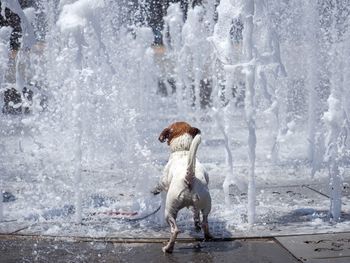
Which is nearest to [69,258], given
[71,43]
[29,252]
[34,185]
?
[29,252]

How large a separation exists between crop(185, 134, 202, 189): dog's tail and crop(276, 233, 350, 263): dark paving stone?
40.2 inches

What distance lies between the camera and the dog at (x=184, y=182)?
5219 mm

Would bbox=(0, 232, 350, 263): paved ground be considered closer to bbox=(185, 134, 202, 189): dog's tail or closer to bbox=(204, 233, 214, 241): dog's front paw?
bbox=(204, 233, 214, 241): dog's front paw

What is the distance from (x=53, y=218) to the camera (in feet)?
21.5

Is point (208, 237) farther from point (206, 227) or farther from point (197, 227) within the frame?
point (197, 227)

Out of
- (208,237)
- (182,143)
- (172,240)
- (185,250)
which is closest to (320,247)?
(208,237)

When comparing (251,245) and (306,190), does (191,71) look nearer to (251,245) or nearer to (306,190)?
(306,190)

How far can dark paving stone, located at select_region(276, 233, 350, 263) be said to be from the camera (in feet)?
16.4

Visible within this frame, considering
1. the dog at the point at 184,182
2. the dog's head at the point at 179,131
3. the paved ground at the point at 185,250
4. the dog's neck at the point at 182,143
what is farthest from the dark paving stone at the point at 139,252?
the dog's head at the point at 179,131

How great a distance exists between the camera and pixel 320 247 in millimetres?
5309

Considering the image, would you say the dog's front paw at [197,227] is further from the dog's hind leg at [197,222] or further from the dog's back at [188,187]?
the dog's back at [188,187]

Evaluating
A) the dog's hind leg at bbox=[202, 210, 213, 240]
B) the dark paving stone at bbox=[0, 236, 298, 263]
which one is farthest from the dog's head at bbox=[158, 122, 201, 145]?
the dark paving stone at bbox=[0, 236, 298, 263]

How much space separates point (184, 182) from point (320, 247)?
1.31m

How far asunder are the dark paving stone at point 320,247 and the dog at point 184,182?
76 centimetres
